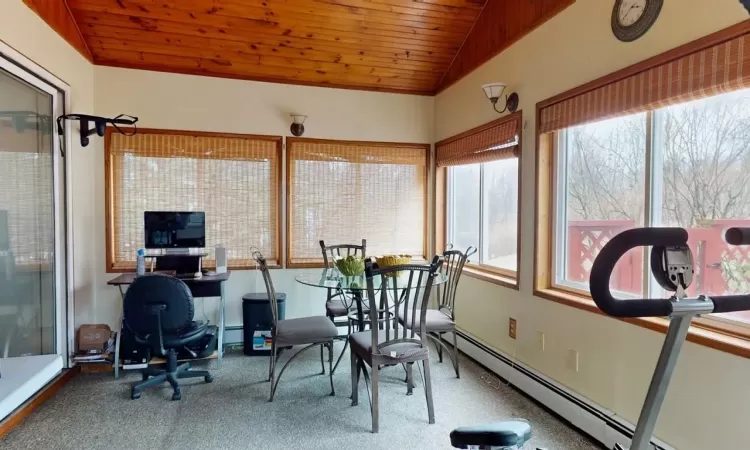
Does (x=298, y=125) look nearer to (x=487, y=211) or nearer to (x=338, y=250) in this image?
(x=338, y=250)

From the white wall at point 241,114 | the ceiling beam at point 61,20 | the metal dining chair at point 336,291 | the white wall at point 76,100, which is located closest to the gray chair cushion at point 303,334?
the metal dining chair at point 336,291

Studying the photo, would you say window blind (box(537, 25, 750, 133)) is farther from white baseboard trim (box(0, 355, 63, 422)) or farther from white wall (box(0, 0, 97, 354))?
white wall (box(0, 0, 97, 354))

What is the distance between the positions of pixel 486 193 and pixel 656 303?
2.89 metres

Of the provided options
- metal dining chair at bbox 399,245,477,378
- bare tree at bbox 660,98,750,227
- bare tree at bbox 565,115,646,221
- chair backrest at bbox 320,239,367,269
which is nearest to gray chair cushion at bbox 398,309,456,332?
metal dining chair at bbox 399,245,477,378

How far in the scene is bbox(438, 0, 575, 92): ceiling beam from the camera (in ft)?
9.14

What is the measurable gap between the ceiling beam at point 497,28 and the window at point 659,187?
2.65ft

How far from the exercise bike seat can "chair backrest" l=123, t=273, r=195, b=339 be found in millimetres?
2221

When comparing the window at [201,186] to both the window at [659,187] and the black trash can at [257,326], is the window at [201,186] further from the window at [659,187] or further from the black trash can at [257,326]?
the window at [659,187]

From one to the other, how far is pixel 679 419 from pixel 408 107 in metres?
3.49

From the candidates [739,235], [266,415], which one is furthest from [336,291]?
[739,235]

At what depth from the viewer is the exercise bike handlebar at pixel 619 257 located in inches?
34.1

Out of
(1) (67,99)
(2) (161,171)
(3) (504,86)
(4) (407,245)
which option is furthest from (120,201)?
(3) (504,86)

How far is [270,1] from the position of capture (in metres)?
3.29

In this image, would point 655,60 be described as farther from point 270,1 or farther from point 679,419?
point 270,1
